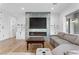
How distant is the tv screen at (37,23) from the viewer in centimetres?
1023

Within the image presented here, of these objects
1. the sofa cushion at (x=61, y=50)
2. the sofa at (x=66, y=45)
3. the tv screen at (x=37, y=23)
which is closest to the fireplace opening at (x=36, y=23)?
the tv screen at (x=37, y=23)

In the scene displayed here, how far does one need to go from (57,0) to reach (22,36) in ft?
27.7

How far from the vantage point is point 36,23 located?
10.4 m

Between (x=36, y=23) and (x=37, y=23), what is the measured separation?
86 millimetres

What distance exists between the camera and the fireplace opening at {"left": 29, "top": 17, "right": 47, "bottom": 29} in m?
10.2

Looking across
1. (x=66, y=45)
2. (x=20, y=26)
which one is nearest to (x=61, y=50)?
(x=66, y=45)

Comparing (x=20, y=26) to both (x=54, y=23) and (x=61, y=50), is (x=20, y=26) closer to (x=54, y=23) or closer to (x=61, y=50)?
(x=54, y=23)

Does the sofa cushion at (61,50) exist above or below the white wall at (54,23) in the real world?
below

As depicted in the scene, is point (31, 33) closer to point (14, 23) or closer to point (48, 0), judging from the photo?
point (14, 23)

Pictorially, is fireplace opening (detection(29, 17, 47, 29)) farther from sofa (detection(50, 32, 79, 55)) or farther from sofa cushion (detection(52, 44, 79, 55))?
sofa cushion (detection(52, 44, 79, 55))

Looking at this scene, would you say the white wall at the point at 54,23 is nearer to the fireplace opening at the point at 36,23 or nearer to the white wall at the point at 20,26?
the fireplace opening at the point at 36,23
